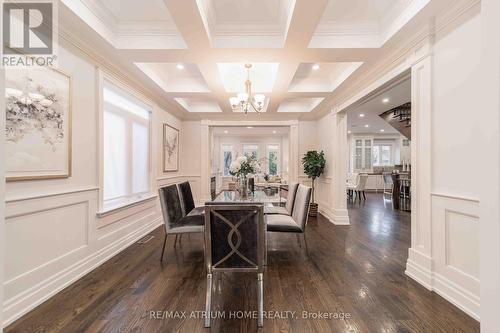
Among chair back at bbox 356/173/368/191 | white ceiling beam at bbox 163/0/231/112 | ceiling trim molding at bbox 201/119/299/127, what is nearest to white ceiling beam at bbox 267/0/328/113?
white ceiling beam at bbox 163/0/231/112

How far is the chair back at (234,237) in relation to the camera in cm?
171

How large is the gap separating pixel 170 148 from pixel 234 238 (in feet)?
12.2

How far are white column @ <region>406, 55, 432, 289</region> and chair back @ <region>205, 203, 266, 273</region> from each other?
1.68 metres

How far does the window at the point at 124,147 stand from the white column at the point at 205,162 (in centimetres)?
184

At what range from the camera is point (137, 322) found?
5.45 ft

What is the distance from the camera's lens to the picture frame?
4.61m

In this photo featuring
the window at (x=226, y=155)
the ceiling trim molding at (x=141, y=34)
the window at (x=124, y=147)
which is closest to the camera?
the ceiling trim molding at (x=141, y=34)

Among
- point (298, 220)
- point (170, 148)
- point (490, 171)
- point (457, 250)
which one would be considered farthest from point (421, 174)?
point (170, 148)

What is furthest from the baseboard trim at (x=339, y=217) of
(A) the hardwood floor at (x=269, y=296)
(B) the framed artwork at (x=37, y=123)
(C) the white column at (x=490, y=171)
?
(B) the framed artwork at (x=37, y=123)

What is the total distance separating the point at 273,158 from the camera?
1028cm

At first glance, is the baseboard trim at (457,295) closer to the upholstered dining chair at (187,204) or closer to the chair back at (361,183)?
the upholstered dining chair at (187,204)

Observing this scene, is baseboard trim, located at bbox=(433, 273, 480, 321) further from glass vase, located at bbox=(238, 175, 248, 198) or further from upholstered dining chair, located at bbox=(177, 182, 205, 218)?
upholstered dining chair, located at bbox=(177, 182, 205, 218)

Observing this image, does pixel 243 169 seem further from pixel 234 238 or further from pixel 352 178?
pixel 352 178

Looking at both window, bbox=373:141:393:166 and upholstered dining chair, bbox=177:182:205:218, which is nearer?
upholstered dining chair, bbox=177:182:205:218
